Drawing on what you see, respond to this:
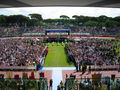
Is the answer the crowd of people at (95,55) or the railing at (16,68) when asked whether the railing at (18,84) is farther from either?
the crowd of people at (95,55)

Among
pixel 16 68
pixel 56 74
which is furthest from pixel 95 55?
pixel 16 68

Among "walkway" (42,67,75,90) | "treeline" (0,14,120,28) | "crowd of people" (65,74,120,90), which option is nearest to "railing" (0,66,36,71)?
"walkway" (42,67,75,90)

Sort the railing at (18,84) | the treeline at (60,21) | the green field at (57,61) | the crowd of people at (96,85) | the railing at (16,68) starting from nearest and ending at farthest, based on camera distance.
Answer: the railing at (18,84) → the crowd of people at (96,85) → the railing at (16,68) → the green field at (57,61) → the treeline at (60,21)

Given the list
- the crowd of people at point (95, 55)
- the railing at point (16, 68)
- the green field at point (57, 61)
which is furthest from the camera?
the green field at point (57, 61)

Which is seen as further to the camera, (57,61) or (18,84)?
(57,61)

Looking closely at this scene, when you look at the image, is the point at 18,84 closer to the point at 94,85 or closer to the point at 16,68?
the point at 94,85

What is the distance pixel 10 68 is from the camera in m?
15.3

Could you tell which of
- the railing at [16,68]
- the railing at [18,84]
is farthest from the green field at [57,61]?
the railing at [18,84]

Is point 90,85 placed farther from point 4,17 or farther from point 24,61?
point 4,17

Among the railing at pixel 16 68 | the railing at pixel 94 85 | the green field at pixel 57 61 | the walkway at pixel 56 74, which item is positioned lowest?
the green field at pixel 57 61

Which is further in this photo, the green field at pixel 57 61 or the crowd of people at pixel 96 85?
the green field at pixel 57 61

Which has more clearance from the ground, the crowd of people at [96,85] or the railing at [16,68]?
the crowd of people at [96,85]

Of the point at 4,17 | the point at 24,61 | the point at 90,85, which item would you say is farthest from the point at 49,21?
the point at 90,85

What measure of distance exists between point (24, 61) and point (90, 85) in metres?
10.2
